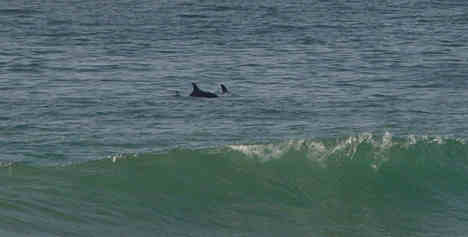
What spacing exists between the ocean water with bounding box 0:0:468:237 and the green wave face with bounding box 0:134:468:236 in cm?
4

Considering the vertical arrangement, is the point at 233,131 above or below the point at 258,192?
above

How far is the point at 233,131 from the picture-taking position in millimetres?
26188

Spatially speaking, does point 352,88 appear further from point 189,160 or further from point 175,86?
point 189,160

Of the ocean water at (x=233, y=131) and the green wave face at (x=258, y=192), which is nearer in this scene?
the green wave face at (x=258, y=192)

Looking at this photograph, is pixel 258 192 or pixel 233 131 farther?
pixel 233 131

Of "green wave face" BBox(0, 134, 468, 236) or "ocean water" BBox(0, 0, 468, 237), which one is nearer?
"green wave face" BBox(0, 134, 468, 236)

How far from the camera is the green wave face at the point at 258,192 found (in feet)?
64.1

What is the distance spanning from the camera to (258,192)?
855 inches

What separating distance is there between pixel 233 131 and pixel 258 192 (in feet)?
15.1

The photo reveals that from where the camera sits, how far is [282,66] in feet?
120

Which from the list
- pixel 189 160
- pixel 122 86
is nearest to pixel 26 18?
pixel 122 86

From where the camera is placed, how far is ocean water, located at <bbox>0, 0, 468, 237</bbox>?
20.4m

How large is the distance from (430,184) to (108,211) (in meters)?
6.58

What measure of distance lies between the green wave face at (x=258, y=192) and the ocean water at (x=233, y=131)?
4 centimetres
